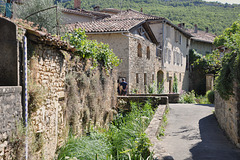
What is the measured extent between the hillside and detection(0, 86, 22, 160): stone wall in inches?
2017

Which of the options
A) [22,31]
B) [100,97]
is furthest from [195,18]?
[22,31]

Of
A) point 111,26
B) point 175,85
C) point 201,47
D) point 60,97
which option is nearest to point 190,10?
point 201,47

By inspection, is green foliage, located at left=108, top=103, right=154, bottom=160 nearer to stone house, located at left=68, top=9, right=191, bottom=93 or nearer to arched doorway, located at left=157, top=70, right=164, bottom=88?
stone house, located at left=68, top=9, right=191, bottom=93

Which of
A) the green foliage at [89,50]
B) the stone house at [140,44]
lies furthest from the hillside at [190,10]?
the green foliage at [89,50]

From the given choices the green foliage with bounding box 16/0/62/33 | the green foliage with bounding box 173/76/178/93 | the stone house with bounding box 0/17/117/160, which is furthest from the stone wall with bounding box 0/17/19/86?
the green foliage with bounding box 173/76/178/93

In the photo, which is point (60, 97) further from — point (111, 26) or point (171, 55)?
point (171, 55)

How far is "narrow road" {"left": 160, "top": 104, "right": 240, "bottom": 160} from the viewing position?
20.7ft

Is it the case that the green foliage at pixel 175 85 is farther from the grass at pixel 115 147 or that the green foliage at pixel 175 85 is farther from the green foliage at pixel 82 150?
the green foliage at pixel 82 150

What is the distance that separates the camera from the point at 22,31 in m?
4.95

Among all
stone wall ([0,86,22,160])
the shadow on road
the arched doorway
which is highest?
the arched doorway

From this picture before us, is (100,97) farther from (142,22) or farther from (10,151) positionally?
(142,22)

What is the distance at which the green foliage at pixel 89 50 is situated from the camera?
8000 millimetres

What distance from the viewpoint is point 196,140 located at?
7.78 meters

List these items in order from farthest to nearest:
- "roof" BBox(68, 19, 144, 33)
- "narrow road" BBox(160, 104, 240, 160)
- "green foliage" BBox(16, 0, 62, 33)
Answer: "roof" BBox(68, 19, 144, 33), "green foliage" BBox(16, 0, 62, 33), "narrow road" BBox(160, 104, 240, 160)
